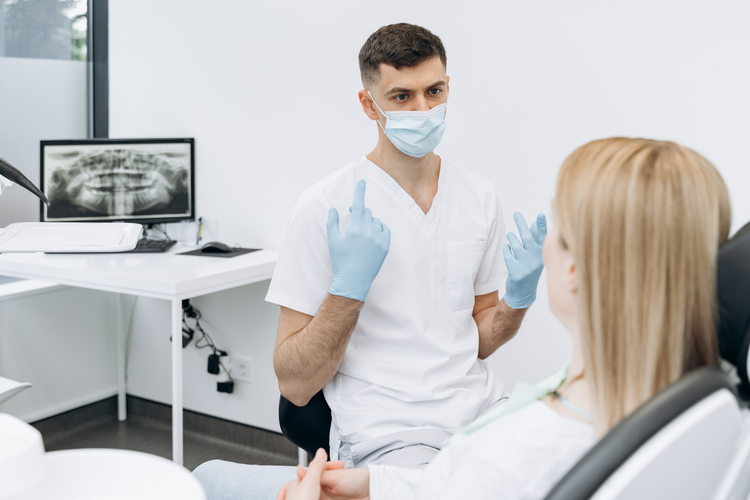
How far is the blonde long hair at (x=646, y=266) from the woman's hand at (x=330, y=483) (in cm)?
42

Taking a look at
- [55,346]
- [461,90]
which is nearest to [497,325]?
[461,90]

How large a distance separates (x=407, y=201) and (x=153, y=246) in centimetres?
120

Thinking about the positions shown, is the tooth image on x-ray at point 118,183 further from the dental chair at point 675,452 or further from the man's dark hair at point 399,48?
the dental chair at point 675,452

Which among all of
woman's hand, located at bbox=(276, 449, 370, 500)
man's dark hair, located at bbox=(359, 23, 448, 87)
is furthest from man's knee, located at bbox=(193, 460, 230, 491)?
man's dark hair, located at bbox=(359, 23, 448, 87)

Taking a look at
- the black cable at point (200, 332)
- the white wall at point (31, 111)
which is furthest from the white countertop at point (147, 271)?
the white wall at point (31, 111)

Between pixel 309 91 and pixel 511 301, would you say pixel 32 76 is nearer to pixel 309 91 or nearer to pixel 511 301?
pixel 309 91

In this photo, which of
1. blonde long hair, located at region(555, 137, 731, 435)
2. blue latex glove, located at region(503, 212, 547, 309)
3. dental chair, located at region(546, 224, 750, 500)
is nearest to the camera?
dental chair, located at region(546, 224, 750, 500)

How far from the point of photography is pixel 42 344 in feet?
7.72

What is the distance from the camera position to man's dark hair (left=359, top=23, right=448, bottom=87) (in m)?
1.30

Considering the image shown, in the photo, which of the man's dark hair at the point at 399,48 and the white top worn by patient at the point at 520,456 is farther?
the man's dark hair at the point at 399,48

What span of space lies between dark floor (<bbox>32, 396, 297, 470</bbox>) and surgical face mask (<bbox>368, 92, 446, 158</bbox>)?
135cm

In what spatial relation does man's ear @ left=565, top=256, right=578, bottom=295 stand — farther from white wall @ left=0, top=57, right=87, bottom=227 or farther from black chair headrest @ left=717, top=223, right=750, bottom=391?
white wall @ left=0, top=57, right=87, bottom=227

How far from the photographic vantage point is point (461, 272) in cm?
136

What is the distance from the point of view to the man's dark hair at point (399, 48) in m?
1.30
